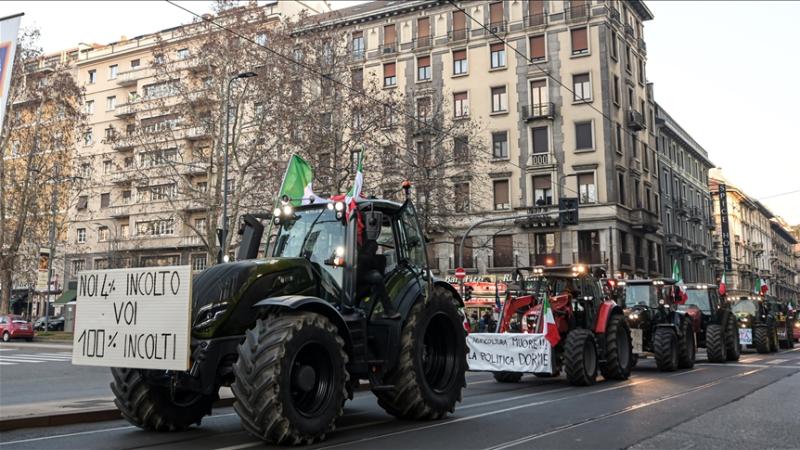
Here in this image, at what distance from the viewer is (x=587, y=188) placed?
4412cm

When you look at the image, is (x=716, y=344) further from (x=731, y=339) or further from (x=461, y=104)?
(x=461, y=104)

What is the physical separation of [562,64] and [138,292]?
137ft

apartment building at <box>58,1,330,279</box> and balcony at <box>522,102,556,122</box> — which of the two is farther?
apartment building at <box>58,1,330,279</box>

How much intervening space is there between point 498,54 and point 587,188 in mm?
11273

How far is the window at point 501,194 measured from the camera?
151 feet

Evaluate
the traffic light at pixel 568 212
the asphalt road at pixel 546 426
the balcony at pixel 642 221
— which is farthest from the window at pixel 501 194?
the asphalt road at pixel 546 426

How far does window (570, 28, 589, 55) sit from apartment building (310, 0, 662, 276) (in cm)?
7

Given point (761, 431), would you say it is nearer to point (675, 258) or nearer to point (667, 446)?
point (667, 446)

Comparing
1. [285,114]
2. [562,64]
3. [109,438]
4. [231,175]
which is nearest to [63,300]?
[231,175]

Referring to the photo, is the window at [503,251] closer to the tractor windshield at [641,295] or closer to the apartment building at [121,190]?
the apartment building at [121,190]

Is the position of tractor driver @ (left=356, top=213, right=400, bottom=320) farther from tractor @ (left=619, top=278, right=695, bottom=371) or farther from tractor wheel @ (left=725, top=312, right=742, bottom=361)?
tractor wheel @ (left=725, top=312, right=742, bottom=361)

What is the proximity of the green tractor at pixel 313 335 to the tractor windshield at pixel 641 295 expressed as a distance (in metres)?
10.9

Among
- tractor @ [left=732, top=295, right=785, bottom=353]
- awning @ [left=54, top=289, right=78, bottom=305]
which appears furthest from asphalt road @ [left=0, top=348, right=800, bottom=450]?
awning @ [left=54, top=289, right=78, bottom=305]

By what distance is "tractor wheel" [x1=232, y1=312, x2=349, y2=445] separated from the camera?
636cm
